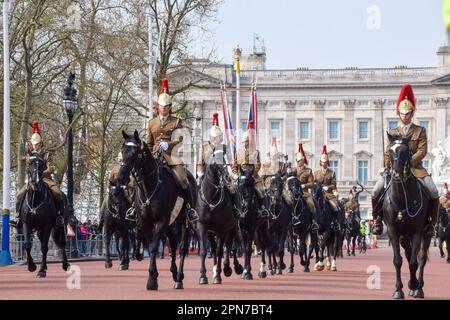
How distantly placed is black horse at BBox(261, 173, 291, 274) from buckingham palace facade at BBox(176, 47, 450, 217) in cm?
9791

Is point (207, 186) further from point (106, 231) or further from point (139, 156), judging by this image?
point (106, 231)

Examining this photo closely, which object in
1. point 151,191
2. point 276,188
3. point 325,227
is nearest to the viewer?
point 151,191

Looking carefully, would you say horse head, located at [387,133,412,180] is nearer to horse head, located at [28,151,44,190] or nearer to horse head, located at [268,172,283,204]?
horse head, located at [28,151,44,190]

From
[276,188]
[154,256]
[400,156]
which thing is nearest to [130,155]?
[154,256]

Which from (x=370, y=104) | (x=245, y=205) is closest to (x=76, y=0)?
(x=245, y=205)

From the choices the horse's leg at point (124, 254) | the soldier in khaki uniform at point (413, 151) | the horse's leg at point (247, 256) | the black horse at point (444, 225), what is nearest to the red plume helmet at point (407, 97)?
the soldier in khaki uniform at point (413, 151)

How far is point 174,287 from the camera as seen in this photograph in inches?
723

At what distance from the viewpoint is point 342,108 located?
12688cm

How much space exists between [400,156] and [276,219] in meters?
8.90

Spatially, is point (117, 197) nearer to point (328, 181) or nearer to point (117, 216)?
point (117, 216)

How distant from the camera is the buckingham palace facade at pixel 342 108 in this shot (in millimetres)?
124312

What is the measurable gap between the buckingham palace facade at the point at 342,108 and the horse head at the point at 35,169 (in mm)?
101536
